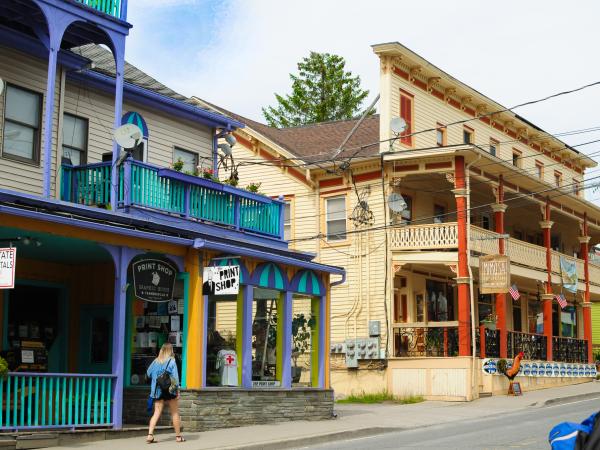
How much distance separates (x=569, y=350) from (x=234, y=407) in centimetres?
2018

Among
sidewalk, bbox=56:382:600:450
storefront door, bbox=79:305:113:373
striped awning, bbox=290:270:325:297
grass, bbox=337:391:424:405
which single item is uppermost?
striped awning, bbox=290:270:325:297

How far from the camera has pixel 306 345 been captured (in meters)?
20.9

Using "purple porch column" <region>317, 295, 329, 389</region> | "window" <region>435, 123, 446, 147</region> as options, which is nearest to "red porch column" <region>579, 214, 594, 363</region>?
"window" <region>435, 123, 446, 147</region>

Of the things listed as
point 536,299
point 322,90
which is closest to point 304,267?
point 536,299

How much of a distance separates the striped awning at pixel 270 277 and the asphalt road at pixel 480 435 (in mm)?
3837

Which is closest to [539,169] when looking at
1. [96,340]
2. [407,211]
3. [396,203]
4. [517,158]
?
[517,158]

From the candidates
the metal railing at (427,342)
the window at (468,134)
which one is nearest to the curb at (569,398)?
the metal railing at (427,342)

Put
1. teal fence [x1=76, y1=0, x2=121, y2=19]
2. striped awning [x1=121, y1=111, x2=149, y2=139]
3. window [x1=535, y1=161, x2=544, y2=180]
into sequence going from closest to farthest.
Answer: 1. teal fence [x1=76, y1=0, x2=121, y2=19]
2. striped awning [x1=121, y1=111, x2=149, y2=139]
3. window [x1=535, y1=161, x2=544, y2=180]

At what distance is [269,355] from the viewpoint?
19297 millimetres

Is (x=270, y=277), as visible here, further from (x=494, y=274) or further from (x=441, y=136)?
(x=441, y=136)

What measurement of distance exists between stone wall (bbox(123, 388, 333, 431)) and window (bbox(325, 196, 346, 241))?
35.9 feet

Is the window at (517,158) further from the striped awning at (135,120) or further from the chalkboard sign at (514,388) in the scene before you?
the striped awning at (135,120)

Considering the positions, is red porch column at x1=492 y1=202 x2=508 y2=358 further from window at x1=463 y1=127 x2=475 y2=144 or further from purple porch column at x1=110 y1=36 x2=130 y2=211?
purple porch column at x1=110 y1=36 x2=130 y2=211

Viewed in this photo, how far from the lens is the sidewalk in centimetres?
1473
